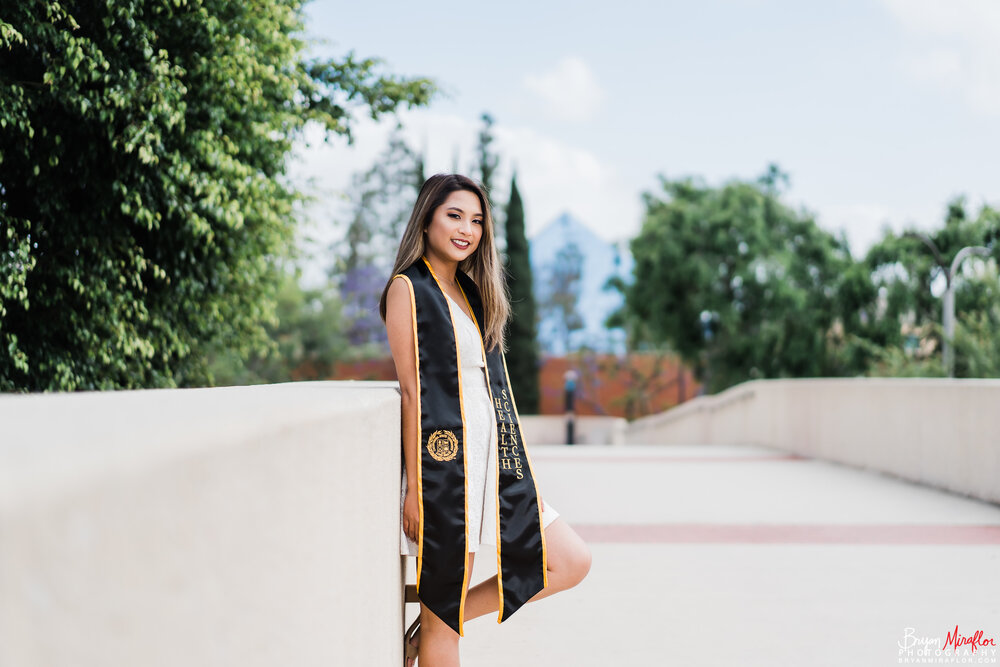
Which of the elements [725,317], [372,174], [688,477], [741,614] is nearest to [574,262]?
[372,174]

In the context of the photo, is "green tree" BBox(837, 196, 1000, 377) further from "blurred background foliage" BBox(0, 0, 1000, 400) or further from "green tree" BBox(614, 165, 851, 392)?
"blurred background foliage" BBox(0, 0, 1000, 400)

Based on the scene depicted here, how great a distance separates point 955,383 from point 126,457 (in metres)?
8.17

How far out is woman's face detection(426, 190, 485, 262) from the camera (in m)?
2.92

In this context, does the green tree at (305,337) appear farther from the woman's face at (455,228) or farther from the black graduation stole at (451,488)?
the black graduation stole at (451,488)

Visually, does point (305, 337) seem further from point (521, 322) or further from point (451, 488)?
point (451, 488)

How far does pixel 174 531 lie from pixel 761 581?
4.22 meters

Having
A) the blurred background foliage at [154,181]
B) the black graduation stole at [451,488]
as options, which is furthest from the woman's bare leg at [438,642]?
the blurred background foliage at [154,181]

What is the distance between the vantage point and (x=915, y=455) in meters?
8.35

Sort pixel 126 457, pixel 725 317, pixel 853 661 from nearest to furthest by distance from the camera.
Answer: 1. pixel 126 457
2. pixel 853 661
3. pixel 725 317

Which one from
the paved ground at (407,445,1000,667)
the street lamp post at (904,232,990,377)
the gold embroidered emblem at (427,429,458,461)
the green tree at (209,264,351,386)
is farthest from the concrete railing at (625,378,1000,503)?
the green tree at (209,264,351,386)

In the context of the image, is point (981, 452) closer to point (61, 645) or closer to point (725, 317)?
point (61, 645)

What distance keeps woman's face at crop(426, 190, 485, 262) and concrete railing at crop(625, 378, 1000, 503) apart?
574 centimetres

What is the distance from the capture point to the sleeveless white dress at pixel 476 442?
2.53 m

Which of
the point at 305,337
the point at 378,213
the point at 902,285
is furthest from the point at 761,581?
the point at 378,213
